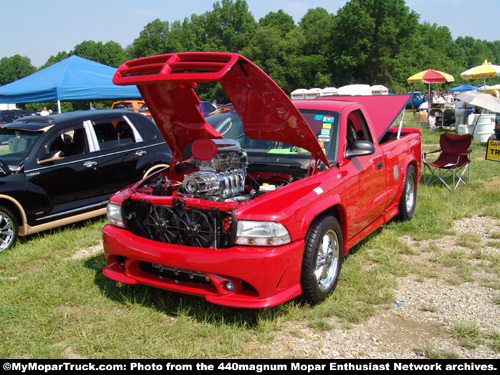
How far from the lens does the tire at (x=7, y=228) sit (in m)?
5.51

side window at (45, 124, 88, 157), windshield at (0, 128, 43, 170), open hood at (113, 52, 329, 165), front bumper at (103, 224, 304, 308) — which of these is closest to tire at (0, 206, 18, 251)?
windshield at (0, 128, 43, 170)

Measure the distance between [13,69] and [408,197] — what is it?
13183cm

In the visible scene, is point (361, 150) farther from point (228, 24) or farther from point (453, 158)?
point (228, 24)

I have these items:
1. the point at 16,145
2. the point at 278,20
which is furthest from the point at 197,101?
the point at 278,20

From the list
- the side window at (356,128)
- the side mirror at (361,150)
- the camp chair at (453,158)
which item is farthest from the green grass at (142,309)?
the camp chair at (453,158)

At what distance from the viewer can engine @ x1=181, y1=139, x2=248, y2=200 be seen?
387 centimetres

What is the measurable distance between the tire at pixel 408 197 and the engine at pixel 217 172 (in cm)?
269

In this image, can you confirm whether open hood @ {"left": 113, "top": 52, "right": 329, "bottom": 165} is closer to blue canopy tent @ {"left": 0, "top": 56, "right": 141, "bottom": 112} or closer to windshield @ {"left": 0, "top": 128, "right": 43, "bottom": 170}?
windshield @ {"left": 0, "top": 128, "right": 43, "bottom": 170}

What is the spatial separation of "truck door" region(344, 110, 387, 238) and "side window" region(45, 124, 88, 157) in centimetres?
380

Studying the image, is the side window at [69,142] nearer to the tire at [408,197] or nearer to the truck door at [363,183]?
the truck door at [363,183]

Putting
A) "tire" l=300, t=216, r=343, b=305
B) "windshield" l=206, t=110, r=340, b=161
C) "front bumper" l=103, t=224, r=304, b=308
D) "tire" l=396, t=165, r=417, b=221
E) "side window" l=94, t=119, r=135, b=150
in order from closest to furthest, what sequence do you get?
1. "front bumper" l=103, t=224, r=304, b=308
2. "tire" l=300, t=216, r=343, b=305
3. "windshield" l=206, t=110, r=340, b=161
4. "tire" l=396, t=165, r=417, b=221
5. "side window" l=94, t=119, r=135, b=150

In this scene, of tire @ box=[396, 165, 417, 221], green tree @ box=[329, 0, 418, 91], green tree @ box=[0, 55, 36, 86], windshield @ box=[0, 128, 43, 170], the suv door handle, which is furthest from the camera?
green tree @ box=[0, 55, 36, 86]

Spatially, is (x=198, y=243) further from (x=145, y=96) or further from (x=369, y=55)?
(x=369, y=55)

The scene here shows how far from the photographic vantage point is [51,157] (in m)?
5.97
